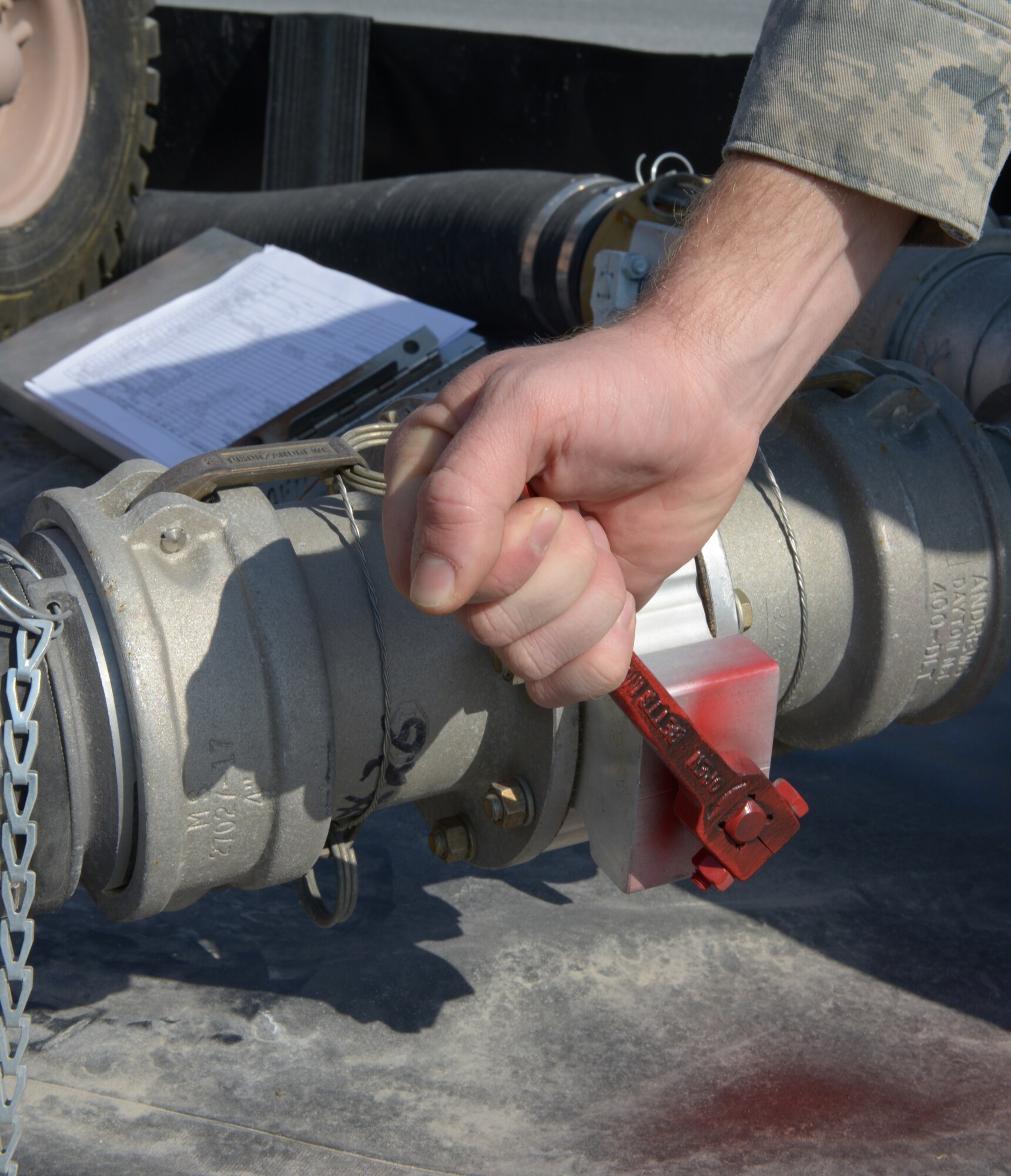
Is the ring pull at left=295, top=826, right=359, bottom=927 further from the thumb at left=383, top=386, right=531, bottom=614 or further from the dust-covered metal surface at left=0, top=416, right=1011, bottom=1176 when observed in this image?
the thumb at left=383, top=386, right=531, bottom=614

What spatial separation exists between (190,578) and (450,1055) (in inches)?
18.7

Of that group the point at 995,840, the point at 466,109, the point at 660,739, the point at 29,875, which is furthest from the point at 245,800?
the point at 466,109

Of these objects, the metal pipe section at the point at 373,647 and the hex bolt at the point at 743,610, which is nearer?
the metal pipe section at the point at 373,647

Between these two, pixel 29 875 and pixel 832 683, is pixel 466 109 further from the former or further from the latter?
pixel 29 875

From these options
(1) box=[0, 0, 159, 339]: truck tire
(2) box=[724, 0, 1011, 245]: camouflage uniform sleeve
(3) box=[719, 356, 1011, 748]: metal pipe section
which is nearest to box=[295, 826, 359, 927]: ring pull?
(3) box=[719, 356, 1011, 748]: metal pipe section

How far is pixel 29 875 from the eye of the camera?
0.68m

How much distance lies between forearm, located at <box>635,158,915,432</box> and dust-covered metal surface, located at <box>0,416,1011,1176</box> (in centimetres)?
53

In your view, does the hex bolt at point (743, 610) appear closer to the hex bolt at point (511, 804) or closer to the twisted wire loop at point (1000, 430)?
the hex bolt at point (511, 804)

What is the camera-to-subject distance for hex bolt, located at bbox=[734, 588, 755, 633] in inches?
33.7

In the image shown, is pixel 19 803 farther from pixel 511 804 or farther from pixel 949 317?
pixel 949 317

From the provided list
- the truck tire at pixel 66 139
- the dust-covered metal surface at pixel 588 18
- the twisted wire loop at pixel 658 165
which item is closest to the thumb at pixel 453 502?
the twisted wire loop at pixel 658 165

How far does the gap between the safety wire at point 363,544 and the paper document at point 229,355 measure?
0.83 m

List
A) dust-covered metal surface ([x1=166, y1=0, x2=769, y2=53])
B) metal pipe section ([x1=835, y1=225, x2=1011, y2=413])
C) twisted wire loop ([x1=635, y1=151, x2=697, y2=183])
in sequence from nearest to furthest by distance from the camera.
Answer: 1. metal pipe section ([x1=835, y1=225, x2=1011, y2=413])
2. twisted wire loop ([x1=635, y1=151, x2=697, y2=183])
3. dust-covered metal surface ([x1=166, y1=0, x2=769, y2=53])

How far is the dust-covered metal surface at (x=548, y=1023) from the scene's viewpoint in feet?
2.95
